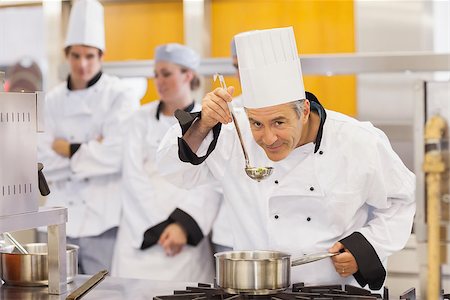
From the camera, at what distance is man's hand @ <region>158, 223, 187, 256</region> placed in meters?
3.48

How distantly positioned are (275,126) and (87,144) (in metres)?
1.86

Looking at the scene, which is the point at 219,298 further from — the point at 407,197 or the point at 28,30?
the point at 28,30

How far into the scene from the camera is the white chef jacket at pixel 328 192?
2250mm

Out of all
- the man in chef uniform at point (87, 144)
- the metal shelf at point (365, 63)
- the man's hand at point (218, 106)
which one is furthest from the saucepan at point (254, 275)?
the metal shelf at point (365, 63)

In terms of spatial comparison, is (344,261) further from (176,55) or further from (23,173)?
(176,55)

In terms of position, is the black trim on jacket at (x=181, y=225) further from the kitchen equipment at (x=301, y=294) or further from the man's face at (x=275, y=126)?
the kitchen equipment at (x=301, y=294)

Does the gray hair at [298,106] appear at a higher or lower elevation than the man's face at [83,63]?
lower

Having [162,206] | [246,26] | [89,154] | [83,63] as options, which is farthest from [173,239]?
[246,26]

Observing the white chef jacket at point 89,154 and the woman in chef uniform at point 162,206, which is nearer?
the woman in chef uniform at point 162,206

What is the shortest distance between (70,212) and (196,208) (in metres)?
0.73

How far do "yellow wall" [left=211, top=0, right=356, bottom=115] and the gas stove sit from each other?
2435mm

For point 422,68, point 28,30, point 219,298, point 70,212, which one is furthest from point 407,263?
point 28,30

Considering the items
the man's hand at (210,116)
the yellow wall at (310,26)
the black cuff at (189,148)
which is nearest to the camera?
the man's hand at (210,116)

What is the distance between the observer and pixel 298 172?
89.2 inches
